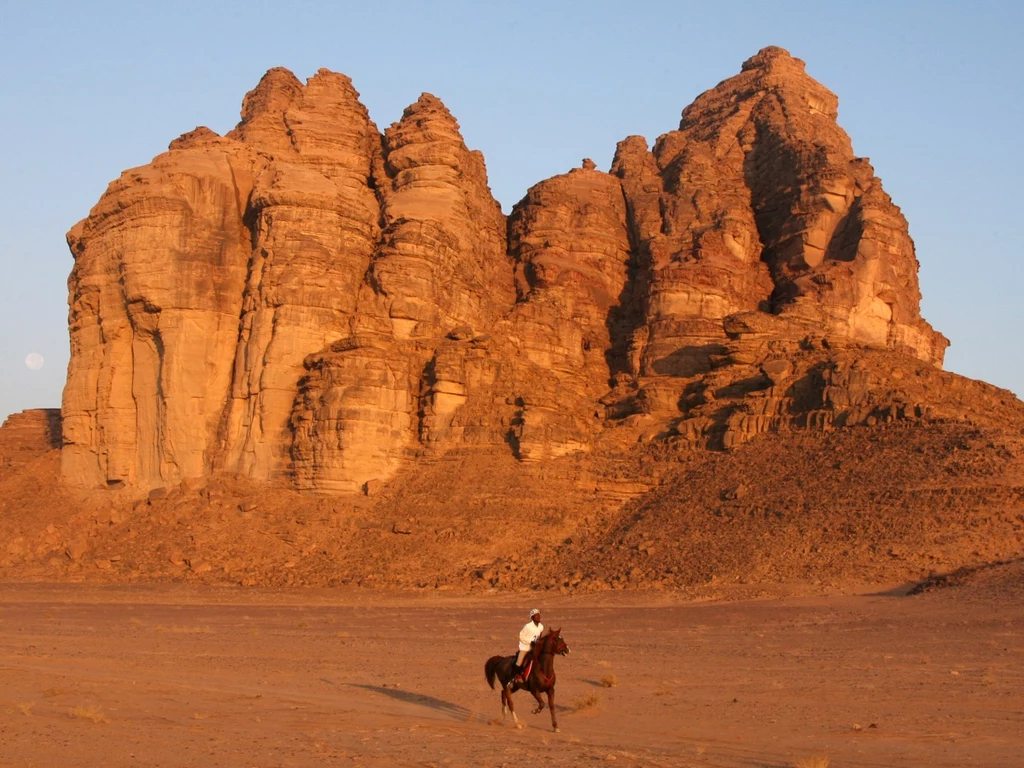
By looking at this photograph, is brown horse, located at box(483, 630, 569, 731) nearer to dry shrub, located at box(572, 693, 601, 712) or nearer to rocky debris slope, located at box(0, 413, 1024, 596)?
dry shrub, located at box(572, 693, 601, 712)

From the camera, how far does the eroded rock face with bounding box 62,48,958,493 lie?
52.9 m

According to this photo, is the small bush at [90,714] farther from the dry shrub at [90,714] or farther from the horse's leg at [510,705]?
the horse's leg at [510,705]

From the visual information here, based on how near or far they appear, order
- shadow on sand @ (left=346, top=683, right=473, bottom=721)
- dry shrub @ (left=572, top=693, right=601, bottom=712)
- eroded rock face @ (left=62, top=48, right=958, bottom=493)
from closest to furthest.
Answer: shadow on sand @ (left=346, top=683, right=473, bottom=721), dry shrub @ (left=572, top=693, right=601, bottom=712), eroded rock face @ (left=62, top=48, right=958, bottom=493)

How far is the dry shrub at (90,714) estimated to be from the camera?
52.5 ft

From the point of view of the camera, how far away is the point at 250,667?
23312mm

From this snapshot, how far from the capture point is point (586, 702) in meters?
18.1

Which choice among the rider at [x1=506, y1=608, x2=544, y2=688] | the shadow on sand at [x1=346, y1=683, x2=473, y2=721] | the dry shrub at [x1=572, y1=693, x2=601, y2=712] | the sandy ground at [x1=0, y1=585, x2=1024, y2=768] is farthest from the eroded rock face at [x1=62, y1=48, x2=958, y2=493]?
the rider at [x1=506, y1=608, x2=544, y2=688]

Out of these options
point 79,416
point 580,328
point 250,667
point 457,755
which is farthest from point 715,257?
point 457,755

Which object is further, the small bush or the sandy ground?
the small bush

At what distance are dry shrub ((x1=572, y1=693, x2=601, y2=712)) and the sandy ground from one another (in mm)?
23

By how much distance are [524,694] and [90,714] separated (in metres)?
7.17

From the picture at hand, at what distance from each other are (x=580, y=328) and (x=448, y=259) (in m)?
9.76

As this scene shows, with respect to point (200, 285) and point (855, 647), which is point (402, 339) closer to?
point (200, 285)

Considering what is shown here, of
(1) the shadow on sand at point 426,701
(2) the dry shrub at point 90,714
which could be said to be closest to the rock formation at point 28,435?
(1) the shadow on sand at point 426,701
